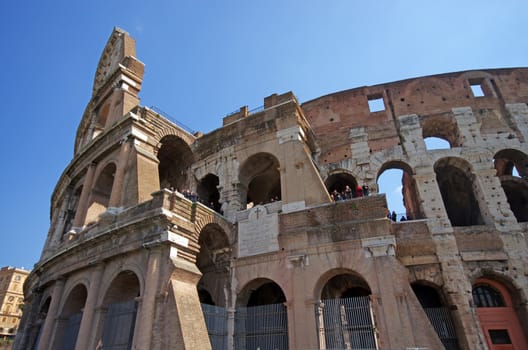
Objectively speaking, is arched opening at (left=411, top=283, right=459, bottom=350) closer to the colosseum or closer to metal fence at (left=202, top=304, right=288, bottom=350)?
the colosseum

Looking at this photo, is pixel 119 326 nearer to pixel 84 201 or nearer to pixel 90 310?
pixel 90 310

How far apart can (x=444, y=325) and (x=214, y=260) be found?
814 centimetres

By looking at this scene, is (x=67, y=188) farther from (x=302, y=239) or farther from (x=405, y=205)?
(x=405, y=205)

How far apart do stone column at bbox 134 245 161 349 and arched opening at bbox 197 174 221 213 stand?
6.09m

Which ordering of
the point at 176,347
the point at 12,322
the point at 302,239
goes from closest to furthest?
the point at 176,347
the point at 302,239
the point at 12,322

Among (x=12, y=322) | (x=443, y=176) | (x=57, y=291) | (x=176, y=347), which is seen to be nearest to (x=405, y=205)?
(x=443, y=176)

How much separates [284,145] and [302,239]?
12.9 ft

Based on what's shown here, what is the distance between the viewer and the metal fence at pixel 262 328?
10562 mm

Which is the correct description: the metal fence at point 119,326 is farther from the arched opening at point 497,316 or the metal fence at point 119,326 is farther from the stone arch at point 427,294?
the arched opening at point 497,316

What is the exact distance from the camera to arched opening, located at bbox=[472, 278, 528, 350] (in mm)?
10852

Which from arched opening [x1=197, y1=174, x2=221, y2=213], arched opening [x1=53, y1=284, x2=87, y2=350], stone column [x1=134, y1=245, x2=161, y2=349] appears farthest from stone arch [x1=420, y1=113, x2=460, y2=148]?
arched opening [x1=53, y1=284, x2=87, y2=350]

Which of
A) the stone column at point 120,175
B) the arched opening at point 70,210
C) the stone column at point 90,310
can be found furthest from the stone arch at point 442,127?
the arched opening at point 70,210

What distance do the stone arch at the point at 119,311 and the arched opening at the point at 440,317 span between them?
947 centimetres

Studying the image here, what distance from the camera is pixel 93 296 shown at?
407 inches
